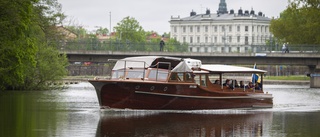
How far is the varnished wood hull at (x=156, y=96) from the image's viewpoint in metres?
51.4

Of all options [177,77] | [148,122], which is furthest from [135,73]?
[148,122]

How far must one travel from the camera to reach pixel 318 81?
113 meters

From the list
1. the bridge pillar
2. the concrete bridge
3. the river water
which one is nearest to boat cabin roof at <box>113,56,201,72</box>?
the river water

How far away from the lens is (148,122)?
4675 centimetres

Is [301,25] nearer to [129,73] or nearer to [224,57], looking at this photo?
[224,57]

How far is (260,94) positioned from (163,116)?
942 cm

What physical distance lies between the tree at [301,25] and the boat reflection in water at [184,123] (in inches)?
2772

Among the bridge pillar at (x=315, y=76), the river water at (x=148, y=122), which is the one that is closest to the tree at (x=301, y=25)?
the bridge pillar at (x=315, y=76)

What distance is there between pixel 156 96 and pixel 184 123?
599 centimetres

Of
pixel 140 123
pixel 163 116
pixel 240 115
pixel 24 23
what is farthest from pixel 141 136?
pixel 24 23

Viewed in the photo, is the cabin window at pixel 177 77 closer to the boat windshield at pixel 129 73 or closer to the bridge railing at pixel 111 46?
the boat windshield at pixel 129 73

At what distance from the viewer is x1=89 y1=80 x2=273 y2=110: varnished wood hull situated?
169 feet

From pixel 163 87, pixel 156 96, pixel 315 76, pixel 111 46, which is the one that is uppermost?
pixel 111 46

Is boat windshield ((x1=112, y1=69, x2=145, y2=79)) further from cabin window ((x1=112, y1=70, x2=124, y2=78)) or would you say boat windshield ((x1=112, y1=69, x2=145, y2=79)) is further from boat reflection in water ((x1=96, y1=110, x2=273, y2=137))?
boat reflection in water ((x1=96, y1=110, x2=273, y2=137))
